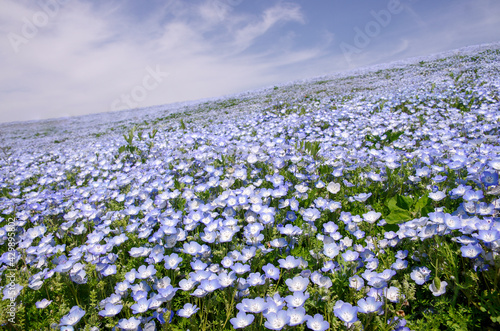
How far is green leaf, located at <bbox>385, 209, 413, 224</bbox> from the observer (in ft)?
8.45

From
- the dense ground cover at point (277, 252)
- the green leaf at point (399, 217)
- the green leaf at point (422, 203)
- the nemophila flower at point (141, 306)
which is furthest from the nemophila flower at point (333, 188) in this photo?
the nemophila flower at point (141, 306)

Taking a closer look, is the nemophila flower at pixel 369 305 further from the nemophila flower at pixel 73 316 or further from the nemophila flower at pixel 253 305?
the nemophila flower at pixel 73 316

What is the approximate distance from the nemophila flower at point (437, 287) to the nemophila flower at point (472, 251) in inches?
9.8

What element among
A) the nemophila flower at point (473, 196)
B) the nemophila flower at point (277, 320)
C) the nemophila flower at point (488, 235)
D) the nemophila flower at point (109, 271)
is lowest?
the nemophila flower at point (277, 320)

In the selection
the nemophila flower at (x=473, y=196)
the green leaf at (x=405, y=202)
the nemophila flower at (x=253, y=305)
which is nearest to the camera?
the nemophila flower at (x=253, y=305)

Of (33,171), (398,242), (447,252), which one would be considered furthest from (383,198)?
(33,171)

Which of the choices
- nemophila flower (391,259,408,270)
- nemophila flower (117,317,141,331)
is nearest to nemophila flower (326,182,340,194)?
nemophila flower (391,259,408,270)

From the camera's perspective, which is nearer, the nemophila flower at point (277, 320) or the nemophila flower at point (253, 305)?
the nemophila flower at point (277, 320)

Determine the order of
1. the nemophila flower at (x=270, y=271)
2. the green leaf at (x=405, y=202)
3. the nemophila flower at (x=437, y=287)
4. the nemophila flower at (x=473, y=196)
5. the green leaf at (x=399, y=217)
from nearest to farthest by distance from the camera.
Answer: the nemophila flower at (x=437, y=287)
the nemophila flower at (x=270, y=271)
the nemophila flower at (x=473, y=196)
the green leaf at (x=399, y=217)
the green leaf at (x=405, y=202)

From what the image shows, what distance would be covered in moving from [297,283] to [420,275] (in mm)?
937

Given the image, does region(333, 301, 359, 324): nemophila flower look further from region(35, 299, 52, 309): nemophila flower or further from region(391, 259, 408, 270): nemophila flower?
region(35, 299, 52, 309): nemophila flower

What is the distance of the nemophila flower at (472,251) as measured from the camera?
1.80 metres

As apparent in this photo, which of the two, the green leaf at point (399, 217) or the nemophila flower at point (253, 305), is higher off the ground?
the nemophila flower at point (253, 305)

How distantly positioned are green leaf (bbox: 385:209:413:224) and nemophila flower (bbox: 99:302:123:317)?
8.06 feet
